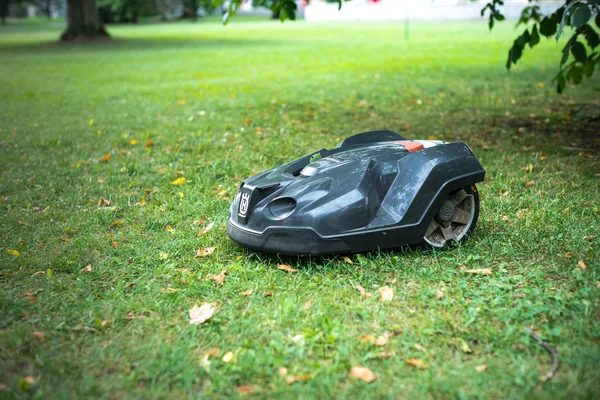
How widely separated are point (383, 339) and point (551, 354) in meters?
0.75

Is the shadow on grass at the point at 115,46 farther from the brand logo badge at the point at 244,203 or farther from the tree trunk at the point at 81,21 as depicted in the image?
the brand logo badge at the point at 244,203

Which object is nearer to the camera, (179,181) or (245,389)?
(245,389)

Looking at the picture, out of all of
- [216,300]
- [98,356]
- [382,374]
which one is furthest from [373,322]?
[98,356]

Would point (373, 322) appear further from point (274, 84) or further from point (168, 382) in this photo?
point (274, 84)

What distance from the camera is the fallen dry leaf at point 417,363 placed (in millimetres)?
2721

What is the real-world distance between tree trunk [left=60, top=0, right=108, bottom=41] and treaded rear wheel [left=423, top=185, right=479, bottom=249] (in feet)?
85.7

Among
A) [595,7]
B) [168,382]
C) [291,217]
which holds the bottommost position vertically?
[168,382]

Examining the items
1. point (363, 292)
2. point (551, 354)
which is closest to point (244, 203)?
point (363, 292)

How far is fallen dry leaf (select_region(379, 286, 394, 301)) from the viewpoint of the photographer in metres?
3.34

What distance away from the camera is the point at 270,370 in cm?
273

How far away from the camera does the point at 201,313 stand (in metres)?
3.26

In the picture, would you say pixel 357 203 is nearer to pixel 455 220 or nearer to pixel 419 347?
pixel 455 220

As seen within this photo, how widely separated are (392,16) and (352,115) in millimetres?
48867

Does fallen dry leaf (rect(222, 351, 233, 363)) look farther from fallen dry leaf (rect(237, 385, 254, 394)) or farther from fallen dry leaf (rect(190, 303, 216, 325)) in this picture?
fallen dry leaf (rect(190, 303, 216, 325))
